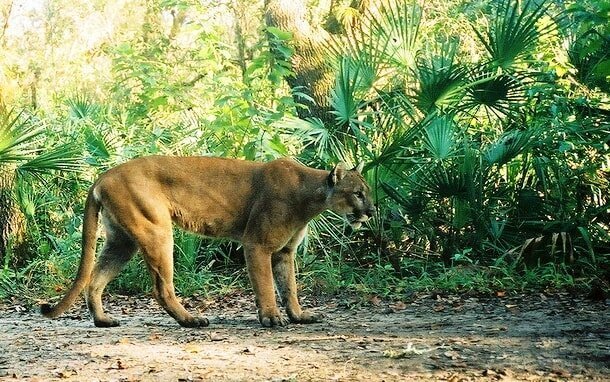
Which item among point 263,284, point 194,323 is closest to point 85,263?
point 194,323

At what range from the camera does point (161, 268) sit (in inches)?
261

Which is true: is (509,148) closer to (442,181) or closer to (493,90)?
(442,181)

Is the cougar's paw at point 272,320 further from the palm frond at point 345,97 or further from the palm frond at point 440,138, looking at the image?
the palm frond at point 345,97

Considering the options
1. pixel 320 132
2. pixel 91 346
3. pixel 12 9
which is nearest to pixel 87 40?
pixel 12 9

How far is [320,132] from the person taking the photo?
947 cm

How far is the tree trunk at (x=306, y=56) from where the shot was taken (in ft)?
38.2

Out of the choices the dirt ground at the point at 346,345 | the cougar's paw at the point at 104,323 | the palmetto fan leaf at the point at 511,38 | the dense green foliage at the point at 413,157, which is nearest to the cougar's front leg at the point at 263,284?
the dirt ground at the point at 346,345

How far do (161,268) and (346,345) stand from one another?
176 centimetres

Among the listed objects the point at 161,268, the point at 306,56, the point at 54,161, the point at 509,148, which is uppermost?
the point at 306,56

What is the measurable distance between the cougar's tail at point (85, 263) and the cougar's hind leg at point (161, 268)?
1.34 feet

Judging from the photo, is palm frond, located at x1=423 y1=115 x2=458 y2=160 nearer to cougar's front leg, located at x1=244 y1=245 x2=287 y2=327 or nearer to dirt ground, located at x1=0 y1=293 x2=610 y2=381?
dirt ground, located at x1=0 y1=293 x2=610 y2=381

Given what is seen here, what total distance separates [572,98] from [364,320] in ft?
14.1

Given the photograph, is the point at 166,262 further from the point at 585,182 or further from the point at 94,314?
the point at 585,182

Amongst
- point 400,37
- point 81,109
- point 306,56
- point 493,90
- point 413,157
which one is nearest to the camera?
point 413,157
